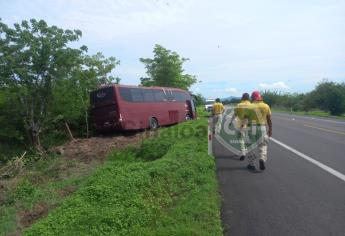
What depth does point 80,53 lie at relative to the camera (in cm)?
1773

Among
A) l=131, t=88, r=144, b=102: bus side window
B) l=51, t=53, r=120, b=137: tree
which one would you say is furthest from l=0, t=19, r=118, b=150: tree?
l=131, t=88, r=144, b=102: bus side window

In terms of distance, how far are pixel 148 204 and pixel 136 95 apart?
1439 cm

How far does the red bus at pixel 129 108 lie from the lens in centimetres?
1947

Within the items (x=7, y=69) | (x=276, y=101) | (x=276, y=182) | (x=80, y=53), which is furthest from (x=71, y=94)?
(x=276, y=101)

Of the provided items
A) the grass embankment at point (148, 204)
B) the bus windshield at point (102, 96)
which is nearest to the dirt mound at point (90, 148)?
the bus windshield at point (102, 96)

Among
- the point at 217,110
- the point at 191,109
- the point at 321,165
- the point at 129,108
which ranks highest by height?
the point at 129,108

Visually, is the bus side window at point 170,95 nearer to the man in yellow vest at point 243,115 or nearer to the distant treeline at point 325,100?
the man in yellow vest at point 243,115

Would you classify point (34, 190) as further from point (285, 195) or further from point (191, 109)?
point (191, 109)

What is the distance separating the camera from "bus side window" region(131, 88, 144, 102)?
67.8 feet

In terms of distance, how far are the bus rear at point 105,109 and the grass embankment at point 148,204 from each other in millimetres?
9162

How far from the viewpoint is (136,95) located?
2098 centimetres

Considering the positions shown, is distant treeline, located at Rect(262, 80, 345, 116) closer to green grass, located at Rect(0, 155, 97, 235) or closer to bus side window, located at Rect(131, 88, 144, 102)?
bus side window, located at Rect(131, 88, 144, 102)

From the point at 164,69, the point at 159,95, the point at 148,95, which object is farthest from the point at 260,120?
the point at 164,69

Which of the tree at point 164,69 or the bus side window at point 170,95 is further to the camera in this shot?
the tree at point 164,69
